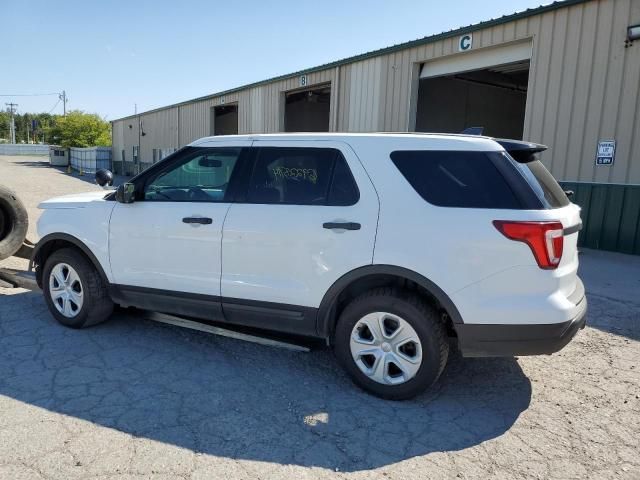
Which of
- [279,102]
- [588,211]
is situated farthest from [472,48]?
[279,102]

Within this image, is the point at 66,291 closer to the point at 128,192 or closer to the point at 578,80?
the point at 128,192

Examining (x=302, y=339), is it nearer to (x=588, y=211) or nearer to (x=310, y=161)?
(x=310, y=161)

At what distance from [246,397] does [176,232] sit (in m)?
1.42

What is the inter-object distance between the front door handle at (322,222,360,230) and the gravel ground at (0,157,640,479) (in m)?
1.17

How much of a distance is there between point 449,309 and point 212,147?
7.44 ft

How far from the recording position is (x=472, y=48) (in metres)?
10.9

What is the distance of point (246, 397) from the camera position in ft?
11.1

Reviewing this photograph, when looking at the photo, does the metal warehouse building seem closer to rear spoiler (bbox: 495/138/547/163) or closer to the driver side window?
rear spoiler (bbox: 495/138/547/163)

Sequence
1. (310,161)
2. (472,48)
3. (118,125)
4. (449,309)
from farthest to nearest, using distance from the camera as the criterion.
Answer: (118,125) < (472,48) < (310,161) < (449,309)

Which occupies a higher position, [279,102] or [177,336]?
[279,102]

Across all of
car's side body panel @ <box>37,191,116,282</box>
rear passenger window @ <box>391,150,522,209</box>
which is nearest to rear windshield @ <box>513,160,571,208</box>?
rear passenger window @ <box>391,150,522,209</box>

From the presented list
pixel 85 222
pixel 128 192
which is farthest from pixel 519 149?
pixel 85 222

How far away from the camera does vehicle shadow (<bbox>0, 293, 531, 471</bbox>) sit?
9.46 feet

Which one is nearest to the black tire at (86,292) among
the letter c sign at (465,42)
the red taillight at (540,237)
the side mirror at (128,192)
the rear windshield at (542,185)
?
the side mirror at (128,192)
